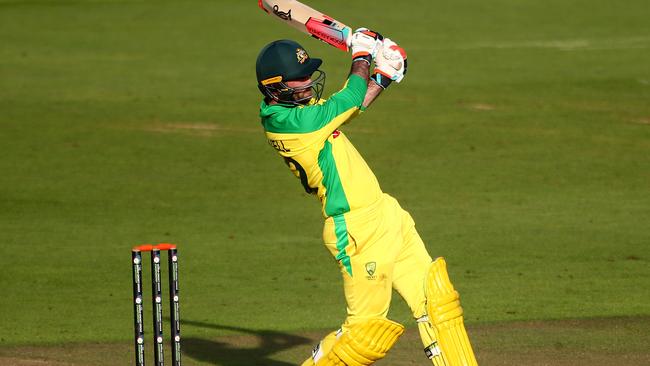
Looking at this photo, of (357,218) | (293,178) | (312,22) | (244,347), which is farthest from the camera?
(293,178)

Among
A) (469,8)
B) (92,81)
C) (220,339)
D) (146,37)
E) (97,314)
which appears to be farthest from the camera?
(469,8)

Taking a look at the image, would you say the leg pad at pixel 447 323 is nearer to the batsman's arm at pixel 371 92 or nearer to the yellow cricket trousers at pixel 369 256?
the yellow cricket trousers at pixel 369 256

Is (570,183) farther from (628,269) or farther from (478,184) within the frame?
(628,269)

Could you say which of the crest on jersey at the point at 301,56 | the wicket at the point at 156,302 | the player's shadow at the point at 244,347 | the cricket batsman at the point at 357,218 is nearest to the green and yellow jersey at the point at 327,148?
the cricket batsman at the point at 357,218

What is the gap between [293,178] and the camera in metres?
15.0

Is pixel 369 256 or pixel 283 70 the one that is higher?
pixel 283 70

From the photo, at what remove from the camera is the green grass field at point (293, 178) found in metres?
9.84

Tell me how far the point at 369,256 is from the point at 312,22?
1.52 m

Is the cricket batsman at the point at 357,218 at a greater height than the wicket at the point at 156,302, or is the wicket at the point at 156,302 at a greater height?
the cricket batsman at the point at 357,218

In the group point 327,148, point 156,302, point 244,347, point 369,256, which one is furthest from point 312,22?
point 244,347

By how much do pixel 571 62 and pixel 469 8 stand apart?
16.2 feet

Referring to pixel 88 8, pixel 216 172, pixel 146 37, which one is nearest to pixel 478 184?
pixel 216 172

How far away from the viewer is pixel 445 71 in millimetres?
20734

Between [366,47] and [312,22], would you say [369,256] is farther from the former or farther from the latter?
[312,22]
